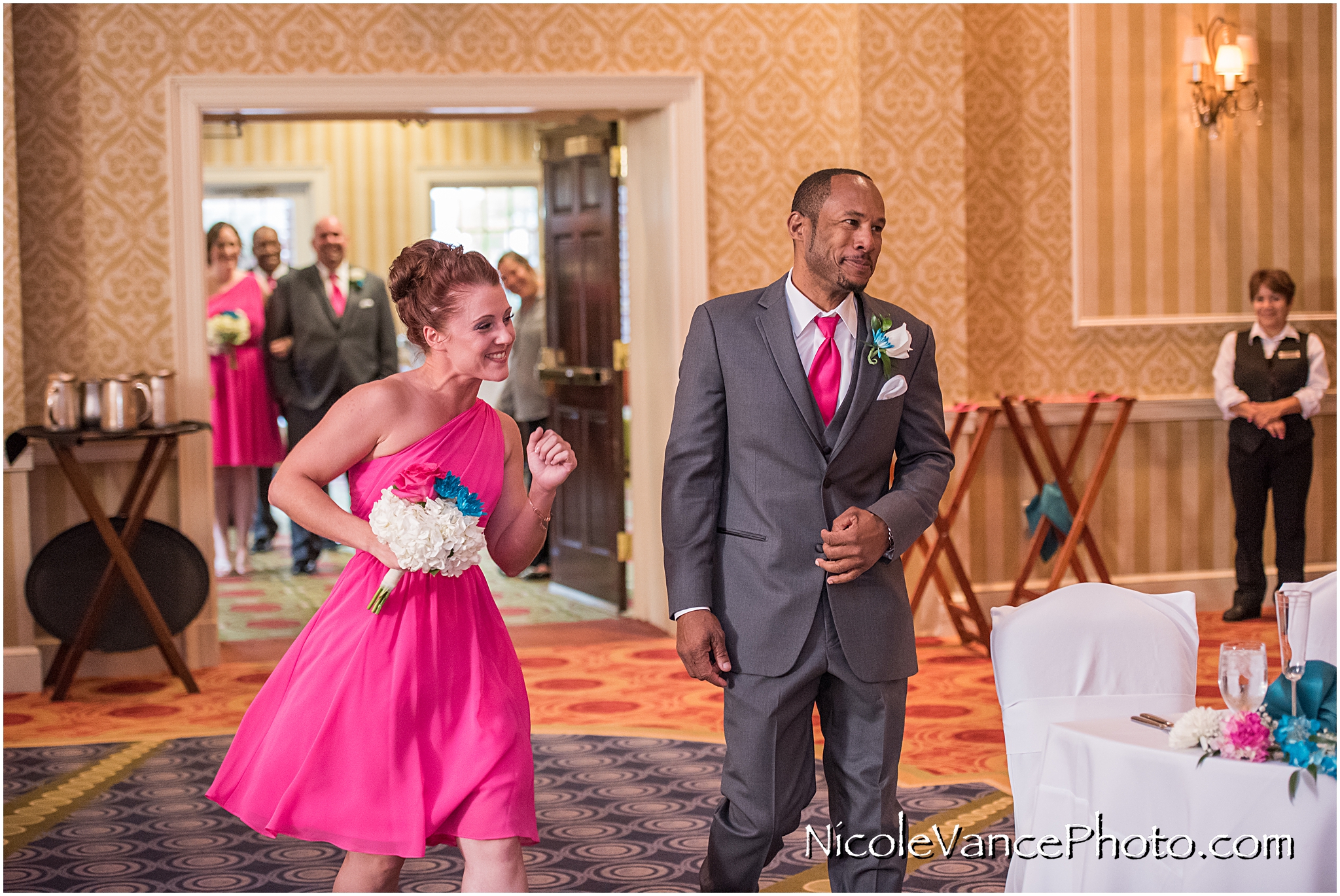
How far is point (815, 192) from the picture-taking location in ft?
7.79

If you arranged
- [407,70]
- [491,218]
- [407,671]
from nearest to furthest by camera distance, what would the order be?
[407,671] < [407,70] < [491,218]

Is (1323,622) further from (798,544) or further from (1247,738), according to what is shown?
(798,544)

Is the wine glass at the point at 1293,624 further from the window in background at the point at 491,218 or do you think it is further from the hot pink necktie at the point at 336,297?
the window in background at the point at 491,218

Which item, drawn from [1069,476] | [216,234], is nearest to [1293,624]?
[1069,476]

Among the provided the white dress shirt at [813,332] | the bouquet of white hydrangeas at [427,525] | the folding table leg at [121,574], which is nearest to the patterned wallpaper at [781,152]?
the folding table leg at [121,574]

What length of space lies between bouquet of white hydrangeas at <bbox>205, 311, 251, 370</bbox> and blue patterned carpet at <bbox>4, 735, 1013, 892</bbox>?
3.51 metres

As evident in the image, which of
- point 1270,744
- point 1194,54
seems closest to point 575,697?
point 1270,744

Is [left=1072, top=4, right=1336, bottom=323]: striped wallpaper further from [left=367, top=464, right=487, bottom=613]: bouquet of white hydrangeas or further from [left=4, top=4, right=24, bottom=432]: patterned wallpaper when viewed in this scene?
[left=367, top=464, right=487, bottom=613]: bouquet of white hydrangeas

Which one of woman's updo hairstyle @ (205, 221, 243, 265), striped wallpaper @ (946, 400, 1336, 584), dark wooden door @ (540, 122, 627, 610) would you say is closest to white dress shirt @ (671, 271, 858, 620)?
striped wallpaper @ (946, 400, 1336, 584)

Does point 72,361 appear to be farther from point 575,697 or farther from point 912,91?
point 912,91

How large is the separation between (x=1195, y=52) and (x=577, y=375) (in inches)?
131

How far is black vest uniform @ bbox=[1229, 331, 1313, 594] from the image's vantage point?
242 inches

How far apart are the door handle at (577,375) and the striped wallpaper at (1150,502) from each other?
1.84 meters

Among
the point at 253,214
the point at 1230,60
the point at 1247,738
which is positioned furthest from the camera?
the point at 253,214
